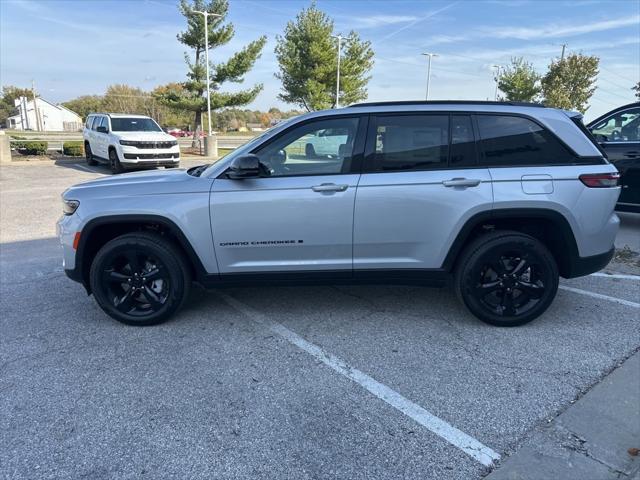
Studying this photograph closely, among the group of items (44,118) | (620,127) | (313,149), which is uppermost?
(44,118)

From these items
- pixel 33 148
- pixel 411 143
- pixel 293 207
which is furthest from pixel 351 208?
pixel 33 148

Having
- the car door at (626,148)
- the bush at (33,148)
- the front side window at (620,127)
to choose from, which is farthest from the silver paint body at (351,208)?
the bush at (33,148)

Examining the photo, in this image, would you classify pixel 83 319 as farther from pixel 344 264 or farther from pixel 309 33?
pixel 309 33

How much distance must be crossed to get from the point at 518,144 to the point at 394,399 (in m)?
2.21

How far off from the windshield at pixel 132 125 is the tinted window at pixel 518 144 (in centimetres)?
1428

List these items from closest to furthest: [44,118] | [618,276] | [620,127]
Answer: [618,276] → [620,127] → [44,118]

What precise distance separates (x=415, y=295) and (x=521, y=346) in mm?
1227

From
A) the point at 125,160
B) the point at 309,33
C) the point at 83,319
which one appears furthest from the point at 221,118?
the point at 83,319

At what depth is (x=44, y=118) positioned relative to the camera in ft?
291

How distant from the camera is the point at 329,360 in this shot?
10.7ft

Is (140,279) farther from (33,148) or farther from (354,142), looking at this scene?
(33,148)

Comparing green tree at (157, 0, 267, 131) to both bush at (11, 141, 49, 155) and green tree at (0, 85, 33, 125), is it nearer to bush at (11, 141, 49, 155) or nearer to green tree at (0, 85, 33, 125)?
bush at (11, 141, 49, 155)

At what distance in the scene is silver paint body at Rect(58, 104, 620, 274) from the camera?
3539 mm

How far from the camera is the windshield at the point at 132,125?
15.4 meters
